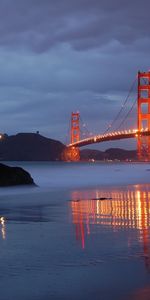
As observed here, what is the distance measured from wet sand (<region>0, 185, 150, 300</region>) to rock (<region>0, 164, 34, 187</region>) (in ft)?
31.3

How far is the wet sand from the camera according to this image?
4301 millimetres

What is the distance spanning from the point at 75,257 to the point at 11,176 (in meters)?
14.3

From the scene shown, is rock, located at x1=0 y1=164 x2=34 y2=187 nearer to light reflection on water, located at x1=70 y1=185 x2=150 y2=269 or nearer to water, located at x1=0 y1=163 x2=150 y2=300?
light reflection on water, located at x1=70 y1=185 x2=150 y2=269

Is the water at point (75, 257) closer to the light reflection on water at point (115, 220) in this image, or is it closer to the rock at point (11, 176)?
the light reflection on water at point (115, 220)

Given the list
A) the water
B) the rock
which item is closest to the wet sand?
the water

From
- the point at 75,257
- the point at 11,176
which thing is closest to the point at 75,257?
the point at 75,257

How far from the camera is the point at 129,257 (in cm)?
551

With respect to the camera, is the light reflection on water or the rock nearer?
the light reflection on water

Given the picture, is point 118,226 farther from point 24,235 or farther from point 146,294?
point 146,294

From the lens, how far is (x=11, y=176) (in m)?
19.7

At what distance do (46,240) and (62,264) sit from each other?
1.57 metres

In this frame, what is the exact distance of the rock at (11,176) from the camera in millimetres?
19281

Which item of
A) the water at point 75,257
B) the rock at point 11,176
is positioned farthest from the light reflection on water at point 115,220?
the rock at point 11,176

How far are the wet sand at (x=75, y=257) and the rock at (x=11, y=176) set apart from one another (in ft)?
31.3
